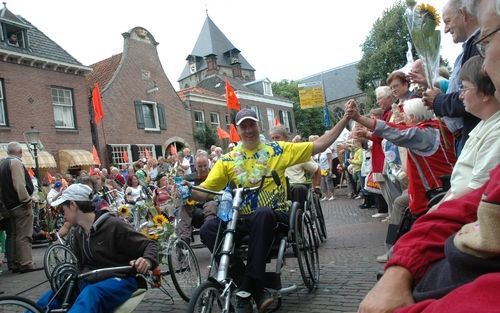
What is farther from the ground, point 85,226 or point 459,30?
point 459,30

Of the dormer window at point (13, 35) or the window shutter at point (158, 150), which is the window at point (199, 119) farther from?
the dormer window at point (13, 35)

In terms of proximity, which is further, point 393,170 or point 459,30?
point 393,170

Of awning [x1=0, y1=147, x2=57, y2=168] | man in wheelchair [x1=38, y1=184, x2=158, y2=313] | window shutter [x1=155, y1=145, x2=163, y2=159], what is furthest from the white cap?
window shutter [x1=155, y1=145, x2=163, y2=159]

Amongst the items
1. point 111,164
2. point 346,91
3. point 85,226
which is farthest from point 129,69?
point 346,91

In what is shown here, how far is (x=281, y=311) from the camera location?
3.69 meters

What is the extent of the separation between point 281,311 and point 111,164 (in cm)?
1957

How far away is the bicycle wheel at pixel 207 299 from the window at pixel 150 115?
72.8 ft

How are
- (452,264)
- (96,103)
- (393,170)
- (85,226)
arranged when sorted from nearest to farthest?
(452,264) → (85,226) → (393,170) → (96,103)

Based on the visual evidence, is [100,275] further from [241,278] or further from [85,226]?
[241,278]

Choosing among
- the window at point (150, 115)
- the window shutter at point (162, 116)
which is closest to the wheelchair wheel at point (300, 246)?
the window at point (150, 115)

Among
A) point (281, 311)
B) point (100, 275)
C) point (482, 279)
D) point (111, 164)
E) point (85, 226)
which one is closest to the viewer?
point (482, 279)

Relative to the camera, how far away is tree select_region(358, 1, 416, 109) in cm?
3262

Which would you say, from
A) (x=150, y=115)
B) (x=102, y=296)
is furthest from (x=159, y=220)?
(x=150, y=115)

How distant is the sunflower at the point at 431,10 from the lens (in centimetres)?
318
